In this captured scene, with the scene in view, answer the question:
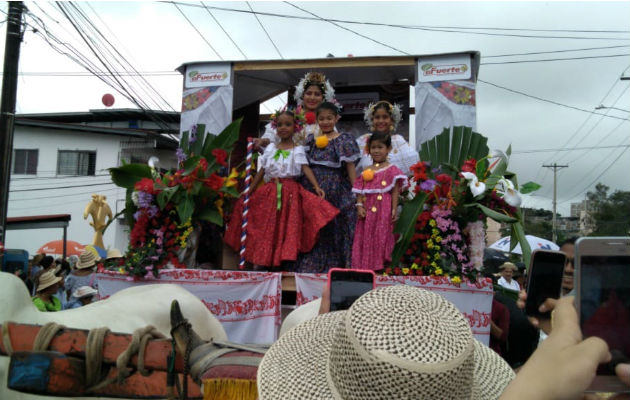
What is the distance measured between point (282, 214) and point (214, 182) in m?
0.85

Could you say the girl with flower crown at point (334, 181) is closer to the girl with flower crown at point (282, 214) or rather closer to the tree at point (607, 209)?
the girl with flower crown at point (282, 214)

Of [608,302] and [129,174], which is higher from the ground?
[129,174]

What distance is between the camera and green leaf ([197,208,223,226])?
5.36m

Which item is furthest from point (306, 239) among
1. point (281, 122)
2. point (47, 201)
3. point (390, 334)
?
point (47, 201)

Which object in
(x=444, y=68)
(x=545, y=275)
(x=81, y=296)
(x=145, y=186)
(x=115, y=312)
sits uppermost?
(x=444, y=68)

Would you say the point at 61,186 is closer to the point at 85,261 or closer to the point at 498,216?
the point at 85,261

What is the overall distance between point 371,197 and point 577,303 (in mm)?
4388

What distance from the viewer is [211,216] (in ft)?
17.7

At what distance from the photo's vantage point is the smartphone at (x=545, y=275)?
2.02 meters

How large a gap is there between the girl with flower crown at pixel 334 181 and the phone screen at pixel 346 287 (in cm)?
335

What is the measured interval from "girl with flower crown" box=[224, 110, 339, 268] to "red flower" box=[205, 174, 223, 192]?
57 cm

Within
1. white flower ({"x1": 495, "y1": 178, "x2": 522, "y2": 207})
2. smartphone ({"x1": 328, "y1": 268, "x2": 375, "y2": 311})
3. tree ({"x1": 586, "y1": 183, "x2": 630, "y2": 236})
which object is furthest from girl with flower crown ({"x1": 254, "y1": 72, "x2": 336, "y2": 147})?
tree ({"x1": 586, "y1": 183, "x2": 630, "y2": 236})

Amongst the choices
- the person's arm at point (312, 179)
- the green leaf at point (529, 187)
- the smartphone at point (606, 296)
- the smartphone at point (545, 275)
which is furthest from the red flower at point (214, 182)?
the smartphone at point (606, 296)

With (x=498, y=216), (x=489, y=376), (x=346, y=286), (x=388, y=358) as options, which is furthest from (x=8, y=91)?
(x=388, y=358)
